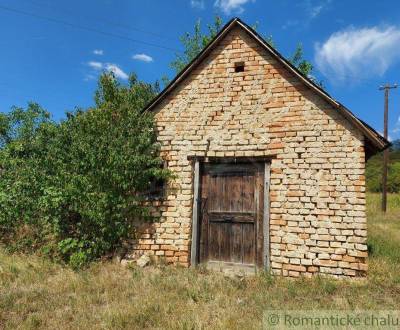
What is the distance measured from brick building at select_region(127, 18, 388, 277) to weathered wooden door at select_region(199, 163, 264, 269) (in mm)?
21

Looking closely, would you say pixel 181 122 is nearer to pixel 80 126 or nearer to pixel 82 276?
pixel 80 126

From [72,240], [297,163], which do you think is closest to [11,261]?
[72,240]

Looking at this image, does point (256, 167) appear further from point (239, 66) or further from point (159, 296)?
point (159, 296)

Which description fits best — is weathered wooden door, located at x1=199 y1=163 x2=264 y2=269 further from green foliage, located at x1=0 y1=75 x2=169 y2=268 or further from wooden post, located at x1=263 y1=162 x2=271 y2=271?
green foliage, located at x1=0 y1=75 x2=169 y2=268

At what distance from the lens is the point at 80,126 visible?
324 inches

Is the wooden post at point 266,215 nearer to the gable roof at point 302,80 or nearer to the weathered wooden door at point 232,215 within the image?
the weathered wooden door at point 232,215

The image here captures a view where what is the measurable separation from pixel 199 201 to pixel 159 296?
8.25 feet

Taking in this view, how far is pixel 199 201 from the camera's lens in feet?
23.6

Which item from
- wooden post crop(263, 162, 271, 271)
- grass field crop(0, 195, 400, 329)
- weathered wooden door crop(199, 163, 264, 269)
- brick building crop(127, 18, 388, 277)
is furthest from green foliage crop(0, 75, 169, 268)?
wooden post crop(263, 162, 271, 271)

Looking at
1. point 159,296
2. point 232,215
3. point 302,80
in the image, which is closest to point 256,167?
point 232,215

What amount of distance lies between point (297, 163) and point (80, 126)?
16.9 ft

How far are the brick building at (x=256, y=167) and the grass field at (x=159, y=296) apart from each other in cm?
60

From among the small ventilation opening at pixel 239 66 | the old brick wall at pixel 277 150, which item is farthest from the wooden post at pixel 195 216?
the small ventilation opening at pixel 239 66

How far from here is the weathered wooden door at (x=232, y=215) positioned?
22.4 feet
